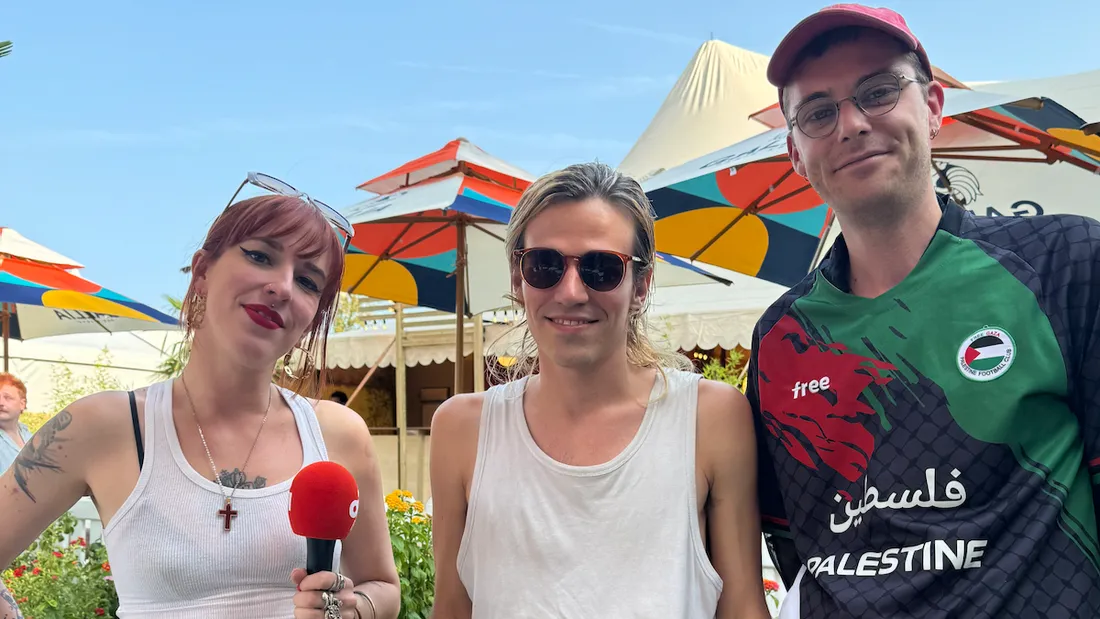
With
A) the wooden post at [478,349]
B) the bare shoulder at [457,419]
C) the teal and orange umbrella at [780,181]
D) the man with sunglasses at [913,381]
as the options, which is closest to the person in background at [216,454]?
the bare shoulder at [457,419]

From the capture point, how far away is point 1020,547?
1613 millimetres

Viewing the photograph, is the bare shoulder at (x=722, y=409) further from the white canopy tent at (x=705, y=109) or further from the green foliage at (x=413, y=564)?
the white canopy tent at (x=705, y=109)

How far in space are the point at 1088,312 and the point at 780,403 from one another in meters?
0.65

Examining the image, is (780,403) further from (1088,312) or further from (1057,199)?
(1057,199)

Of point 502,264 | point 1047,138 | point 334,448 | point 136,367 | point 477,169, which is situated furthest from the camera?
point 136,367

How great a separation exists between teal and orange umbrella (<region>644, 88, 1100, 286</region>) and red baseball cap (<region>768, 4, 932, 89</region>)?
2497 millimetres

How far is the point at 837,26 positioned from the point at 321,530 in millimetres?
1520

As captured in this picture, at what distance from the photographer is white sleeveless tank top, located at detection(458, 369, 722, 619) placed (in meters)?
1.98

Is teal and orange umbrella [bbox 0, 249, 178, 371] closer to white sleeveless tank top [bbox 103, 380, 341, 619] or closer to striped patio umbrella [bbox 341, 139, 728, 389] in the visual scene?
striped patio umbrella [bbox 341, 139, 728, 389]

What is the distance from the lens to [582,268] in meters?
2.08

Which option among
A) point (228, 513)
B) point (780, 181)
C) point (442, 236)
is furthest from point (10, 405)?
point (780, 181)

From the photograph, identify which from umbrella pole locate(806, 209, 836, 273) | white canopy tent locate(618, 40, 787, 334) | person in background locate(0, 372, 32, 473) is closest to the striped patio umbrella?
umbrella pole locate(806, 209, 836, 273)

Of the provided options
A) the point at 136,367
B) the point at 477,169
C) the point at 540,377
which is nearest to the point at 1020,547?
the point at 540,377

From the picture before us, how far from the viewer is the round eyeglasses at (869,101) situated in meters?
1.88
